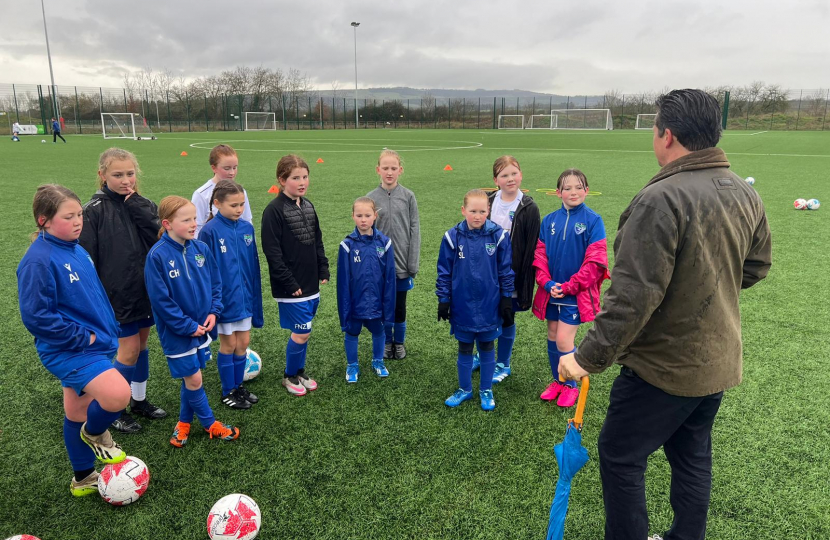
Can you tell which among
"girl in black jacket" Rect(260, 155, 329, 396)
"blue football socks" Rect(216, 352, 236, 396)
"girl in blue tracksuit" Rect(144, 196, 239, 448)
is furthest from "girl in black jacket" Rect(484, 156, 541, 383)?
"girl in blue tracksuit" Rect(144, 196, 239, 448)

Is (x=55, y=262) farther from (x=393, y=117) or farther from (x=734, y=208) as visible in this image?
(x=393, y=117)

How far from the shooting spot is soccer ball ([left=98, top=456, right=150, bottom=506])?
2.91 meters

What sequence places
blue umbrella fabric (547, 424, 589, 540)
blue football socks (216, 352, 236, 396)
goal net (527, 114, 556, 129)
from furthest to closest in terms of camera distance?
goal net (527, 114, 556, 129), blue football socks (216, 352, 236, 396), blue umbrella fabric (547, 424, 589, 540)

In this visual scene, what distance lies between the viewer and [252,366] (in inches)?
173

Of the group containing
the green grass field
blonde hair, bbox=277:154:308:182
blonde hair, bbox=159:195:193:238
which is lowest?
the green grass field

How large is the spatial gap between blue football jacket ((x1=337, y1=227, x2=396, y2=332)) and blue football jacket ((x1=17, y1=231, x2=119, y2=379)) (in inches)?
70.6

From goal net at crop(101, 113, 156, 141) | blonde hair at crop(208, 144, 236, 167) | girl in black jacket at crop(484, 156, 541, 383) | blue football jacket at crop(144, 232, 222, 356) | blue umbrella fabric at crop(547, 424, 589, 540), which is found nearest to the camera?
blue umbrella fabric at crop(547, 424, 589, 540)

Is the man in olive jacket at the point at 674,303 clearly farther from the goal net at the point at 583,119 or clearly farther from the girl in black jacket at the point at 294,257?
the goal net at the point at 583,119

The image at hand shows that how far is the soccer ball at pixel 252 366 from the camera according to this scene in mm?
4375

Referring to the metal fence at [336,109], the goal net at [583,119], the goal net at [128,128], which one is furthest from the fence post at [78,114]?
the goal net at [583,119]

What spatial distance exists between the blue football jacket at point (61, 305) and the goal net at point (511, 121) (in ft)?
202

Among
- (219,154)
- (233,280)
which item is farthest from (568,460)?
(219,154)

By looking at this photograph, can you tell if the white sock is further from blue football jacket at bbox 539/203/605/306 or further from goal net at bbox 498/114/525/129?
goal net at bbox 498/114/525/129

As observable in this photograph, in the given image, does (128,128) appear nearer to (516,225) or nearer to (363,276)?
(363,276)
